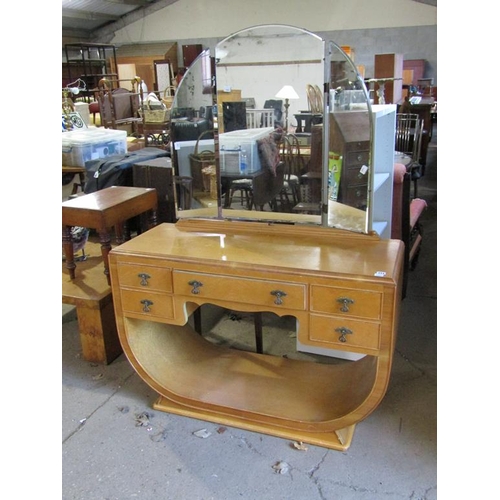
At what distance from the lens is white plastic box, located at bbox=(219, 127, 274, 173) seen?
1.96m

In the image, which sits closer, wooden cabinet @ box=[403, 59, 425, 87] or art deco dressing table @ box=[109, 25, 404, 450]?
art deco dressing table @ box=[109, 25, 404, 450]

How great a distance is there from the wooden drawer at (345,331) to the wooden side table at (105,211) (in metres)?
1.09

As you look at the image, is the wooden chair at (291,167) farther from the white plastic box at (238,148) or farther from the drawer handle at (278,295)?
the drawer handle at (278,295)

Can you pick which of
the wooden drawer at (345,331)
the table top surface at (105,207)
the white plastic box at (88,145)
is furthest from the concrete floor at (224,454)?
the white plastic box at (88,145)

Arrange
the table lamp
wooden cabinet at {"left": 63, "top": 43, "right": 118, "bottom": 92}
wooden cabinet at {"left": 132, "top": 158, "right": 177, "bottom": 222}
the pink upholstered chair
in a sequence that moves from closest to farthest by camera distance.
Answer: the table lamp → the pink upholstered chair → wooden cabinet at {"left": 132, "top": 158, "right": 177, "bottom": 222} → wooden cabinet at {"left": 63, "top": 43, "right": 118, "bottom": 92}

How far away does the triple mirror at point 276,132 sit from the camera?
1806 mm

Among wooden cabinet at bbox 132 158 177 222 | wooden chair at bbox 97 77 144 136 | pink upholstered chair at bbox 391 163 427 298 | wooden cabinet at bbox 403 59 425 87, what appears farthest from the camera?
wooden cabinet at bbox 403 59 425 87

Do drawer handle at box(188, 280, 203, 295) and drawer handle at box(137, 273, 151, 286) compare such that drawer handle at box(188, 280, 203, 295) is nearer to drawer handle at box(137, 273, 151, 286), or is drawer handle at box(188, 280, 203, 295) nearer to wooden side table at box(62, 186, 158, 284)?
drawer handle at box(137, 273, 151, 286)

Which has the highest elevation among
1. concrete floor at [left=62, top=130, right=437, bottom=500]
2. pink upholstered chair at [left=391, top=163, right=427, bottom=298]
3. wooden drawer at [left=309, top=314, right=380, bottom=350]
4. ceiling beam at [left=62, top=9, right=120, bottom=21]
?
ceiling beam at [left=62, top=9, right=120, bottom=21]

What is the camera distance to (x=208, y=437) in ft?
6.22

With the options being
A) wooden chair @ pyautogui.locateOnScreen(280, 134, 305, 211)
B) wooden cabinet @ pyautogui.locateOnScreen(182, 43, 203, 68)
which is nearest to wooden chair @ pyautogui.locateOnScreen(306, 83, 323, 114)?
wooden chair @ pyautogui.locateOnScreen(280, 134, 305, 211)

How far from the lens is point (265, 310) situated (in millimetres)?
1669

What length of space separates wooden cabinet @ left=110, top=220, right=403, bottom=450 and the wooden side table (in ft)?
1.01

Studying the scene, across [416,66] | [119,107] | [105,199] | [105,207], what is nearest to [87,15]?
[119,107]
